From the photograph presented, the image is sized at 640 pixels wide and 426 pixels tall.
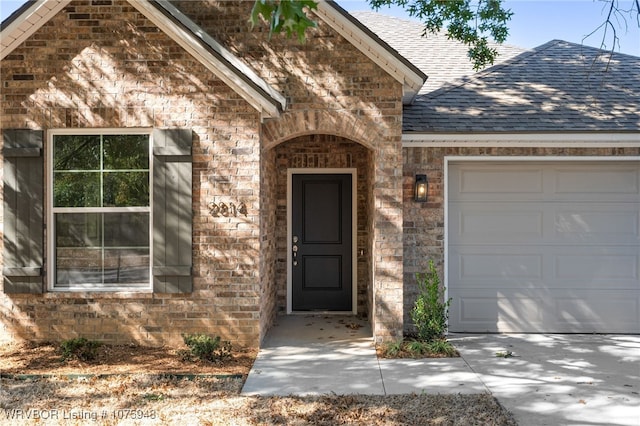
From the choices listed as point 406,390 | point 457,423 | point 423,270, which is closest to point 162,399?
point 406,390

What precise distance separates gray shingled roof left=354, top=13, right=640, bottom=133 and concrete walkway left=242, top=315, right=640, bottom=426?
297 centimetres

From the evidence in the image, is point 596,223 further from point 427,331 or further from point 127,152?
point 127,152

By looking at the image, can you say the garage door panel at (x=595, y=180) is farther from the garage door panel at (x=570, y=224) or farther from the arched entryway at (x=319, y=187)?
the arched entryway at (x=319, y=187)

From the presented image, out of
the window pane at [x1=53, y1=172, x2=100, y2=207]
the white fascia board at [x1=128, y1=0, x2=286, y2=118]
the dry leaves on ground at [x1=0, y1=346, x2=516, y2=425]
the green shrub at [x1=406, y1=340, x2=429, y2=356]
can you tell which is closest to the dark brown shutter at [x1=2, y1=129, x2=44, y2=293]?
the window pane at [x1=53, y1=172, x2=100, y2=207]

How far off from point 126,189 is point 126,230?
0.52 metres

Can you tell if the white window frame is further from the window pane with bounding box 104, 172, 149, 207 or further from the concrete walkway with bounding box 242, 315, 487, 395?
the concrete walkway with bounding box 242, 315, 487, 395

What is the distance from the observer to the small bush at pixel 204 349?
20.3ft

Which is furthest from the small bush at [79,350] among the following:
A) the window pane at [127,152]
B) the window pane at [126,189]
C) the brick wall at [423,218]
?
the brick wall at [423,218]

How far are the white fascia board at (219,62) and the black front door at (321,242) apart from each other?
2.51 m

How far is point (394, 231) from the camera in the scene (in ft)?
22.8

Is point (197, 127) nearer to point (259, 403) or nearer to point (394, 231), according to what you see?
point (394, 231)

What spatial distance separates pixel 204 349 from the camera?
6164 mm

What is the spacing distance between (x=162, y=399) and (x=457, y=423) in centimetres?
268

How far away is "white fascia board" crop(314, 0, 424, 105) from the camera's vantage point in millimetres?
6695
